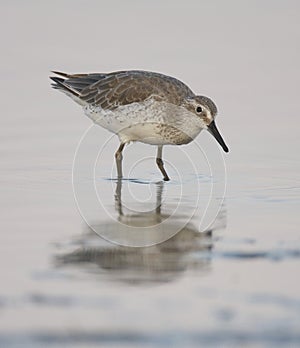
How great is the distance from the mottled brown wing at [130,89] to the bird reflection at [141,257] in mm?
2778

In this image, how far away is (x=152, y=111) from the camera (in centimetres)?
956

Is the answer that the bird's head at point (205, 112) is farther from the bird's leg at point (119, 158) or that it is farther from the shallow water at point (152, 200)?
the bird's leg at point (119, 158)

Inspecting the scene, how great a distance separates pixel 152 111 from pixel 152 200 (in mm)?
1732

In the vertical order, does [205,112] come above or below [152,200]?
above

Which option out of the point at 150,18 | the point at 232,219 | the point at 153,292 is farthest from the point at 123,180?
the point at 150,18

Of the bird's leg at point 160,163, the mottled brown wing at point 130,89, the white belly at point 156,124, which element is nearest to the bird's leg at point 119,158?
the white belly at point 156,124

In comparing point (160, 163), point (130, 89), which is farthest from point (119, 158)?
point (130, 89)

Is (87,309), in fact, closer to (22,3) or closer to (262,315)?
(262,315)

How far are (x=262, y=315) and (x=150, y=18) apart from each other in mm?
11266

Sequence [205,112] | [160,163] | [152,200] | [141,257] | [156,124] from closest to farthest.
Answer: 1. [141,257]
2. [152,200]
3. [160,163]
4. [205,112]
5. [156,124]

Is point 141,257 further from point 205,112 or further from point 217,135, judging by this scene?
point 205,112

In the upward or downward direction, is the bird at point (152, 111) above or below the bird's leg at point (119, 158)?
above

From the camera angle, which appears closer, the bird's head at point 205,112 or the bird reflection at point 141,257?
the bird reflection at point 141,257

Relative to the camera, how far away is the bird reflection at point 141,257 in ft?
18.8
